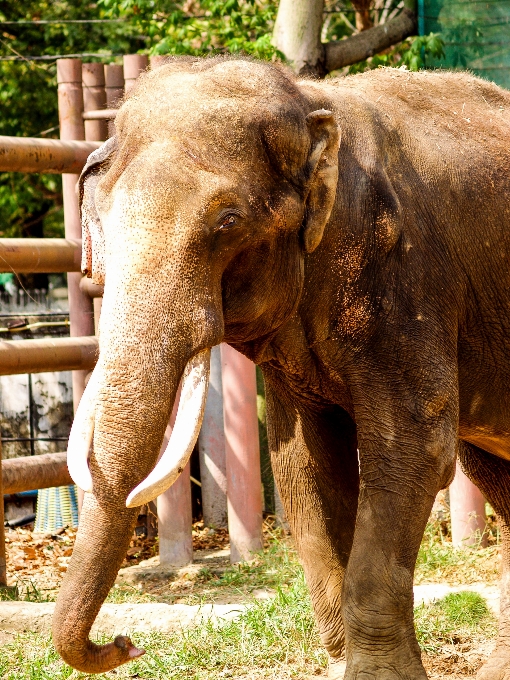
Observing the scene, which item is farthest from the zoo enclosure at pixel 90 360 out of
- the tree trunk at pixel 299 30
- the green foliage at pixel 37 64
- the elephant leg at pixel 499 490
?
the green foliage at pixel 37 64

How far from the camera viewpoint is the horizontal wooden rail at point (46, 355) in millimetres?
5613

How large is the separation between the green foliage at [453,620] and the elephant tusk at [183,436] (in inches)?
85.8

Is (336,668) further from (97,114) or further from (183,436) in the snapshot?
(97,114)

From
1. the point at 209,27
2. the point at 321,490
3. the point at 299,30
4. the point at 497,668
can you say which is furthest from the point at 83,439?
the point at 209,27

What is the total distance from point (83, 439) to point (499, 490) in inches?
92.4

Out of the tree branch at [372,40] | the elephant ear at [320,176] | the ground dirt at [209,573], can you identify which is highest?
the elephant ear at [320,176]

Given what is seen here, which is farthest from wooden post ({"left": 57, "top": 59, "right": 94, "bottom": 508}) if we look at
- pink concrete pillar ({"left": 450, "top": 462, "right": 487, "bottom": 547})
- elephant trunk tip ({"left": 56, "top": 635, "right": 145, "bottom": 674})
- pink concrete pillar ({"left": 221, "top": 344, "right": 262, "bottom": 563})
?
elephant trunk tip ({"left": 56, "top": 635, "right": 145, "bottom": 674})

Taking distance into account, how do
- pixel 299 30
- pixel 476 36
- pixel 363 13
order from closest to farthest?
pixel 299 30 < pixel 476 36 < pixel 363 13

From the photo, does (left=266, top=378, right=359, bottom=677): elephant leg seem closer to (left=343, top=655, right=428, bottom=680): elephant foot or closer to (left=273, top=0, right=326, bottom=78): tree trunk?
(left=343, top=655, right=428, bottom=680): elephant foot

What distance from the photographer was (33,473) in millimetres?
5820

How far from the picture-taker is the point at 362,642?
3500mm

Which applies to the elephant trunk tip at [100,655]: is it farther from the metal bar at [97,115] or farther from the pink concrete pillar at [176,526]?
the metal bar at [97,115]

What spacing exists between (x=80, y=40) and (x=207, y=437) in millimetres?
8092

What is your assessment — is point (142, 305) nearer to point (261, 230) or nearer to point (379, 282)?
point (261, 230)
